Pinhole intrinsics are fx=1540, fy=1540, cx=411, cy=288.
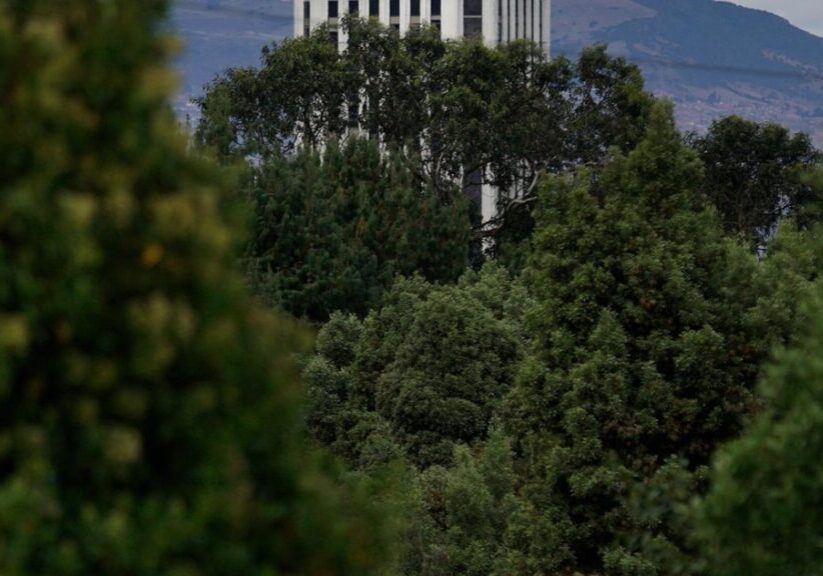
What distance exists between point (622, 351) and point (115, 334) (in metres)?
10.4

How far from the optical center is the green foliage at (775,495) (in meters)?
4.49

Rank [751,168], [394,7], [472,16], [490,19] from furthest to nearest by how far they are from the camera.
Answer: [394,7] < [472,16] < [490,19] < [751,168]

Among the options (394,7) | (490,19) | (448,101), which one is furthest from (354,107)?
(394,7)

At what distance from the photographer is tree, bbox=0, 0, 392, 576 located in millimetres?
2723

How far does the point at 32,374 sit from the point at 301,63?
154 feet

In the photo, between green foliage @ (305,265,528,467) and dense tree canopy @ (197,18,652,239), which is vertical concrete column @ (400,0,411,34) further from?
green foliage @ (305,265,528,467)

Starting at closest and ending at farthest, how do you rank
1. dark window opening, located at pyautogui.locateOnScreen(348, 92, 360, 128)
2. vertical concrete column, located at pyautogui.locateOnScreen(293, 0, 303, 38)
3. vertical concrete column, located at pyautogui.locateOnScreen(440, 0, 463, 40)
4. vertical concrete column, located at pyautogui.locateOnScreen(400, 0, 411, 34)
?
dark window opening, located at pyautogui.locateOnScreen(348, 92, 360, 128) < vertical concrete column, located at pyautogui.locateOnScreen(440, 0, 463, 40) < vertical concrete column, located at pyautogui.locateOnScreen(400, 0, 411, 34) < vertical concrete column, located at pyautogui.locateOnScreen(293, 0, 303, 38)

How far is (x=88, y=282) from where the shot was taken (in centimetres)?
272

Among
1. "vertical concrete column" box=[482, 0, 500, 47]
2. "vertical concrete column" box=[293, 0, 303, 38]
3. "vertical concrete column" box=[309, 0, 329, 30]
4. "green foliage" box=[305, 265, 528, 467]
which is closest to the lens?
"green foliage" box=[305, 265, 528, 467]

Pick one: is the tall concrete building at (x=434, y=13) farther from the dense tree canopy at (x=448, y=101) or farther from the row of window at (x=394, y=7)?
the dense tree canopy at (x=448, y=101)

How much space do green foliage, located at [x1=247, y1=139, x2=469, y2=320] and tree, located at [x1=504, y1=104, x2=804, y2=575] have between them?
1032 cm

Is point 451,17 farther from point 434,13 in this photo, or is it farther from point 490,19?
point 490,19

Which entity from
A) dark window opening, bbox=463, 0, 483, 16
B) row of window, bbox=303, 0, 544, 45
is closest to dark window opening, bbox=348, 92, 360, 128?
row of window, bbox=303, 0, 544, 45

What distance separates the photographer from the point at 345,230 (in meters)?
32.4
